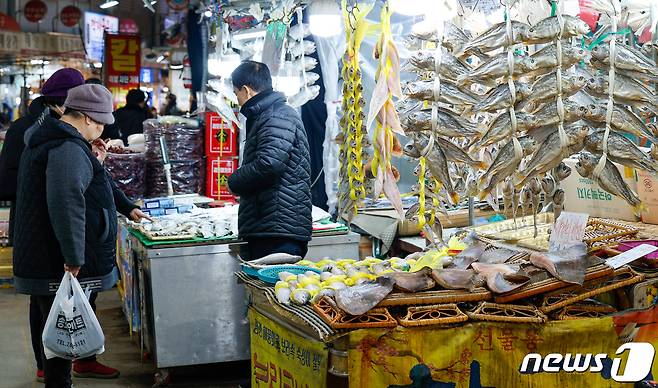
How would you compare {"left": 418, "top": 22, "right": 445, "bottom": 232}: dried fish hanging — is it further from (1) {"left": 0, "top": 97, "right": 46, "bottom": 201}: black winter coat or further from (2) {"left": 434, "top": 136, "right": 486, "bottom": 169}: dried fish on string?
(1) {"left": 0, "top": 97, "right": 46, "bottom": 201}: black winter coat

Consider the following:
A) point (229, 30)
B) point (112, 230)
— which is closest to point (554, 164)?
point (112, 230)

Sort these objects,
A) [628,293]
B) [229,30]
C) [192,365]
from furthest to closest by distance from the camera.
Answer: [229,30] → [192,365] → [628,293]

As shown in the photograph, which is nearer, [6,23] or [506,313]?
[506,313]

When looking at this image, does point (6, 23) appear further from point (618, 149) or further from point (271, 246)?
point (618, 149)

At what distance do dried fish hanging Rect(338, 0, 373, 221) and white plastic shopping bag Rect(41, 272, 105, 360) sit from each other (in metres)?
1.48

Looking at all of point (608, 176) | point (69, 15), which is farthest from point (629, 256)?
point (69, 15)

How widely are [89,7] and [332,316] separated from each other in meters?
25.5

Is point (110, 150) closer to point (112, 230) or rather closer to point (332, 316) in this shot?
point (112, 230)

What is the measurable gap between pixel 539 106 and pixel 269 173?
1.94 metres

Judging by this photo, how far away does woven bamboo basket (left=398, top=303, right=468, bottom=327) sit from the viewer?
3.21 meters

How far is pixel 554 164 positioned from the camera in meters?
3.32

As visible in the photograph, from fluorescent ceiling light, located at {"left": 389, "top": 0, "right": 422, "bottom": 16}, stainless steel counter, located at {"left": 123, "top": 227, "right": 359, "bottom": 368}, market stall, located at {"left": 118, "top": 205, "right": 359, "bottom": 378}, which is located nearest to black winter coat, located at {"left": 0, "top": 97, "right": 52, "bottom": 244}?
market stall, located at {"left": 118, "top": 205, "right": 359, "bottom": 378}

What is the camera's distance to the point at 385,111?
351 cm

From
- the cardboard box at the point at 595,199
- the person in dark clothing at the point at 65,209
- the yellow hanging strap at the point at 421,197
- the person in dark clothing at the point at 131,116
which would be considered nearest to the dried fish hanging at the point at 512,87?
the yellow hanging strap at the point at 421,197
